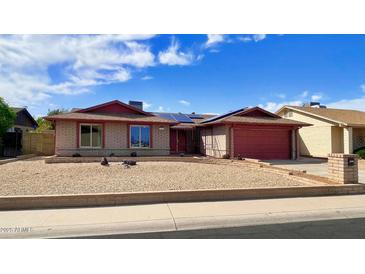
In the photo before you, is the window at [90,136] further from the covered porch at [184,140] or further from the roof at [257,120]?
the roof at [257,120]

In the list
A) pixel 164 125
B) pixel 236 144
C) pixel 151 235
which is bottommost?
pixel 151 235

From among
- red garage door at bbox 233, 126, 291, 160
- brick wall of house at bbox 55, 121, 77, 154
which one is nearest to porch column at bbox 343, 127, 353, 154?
red garage door at bbox 233, 126, 291, 160

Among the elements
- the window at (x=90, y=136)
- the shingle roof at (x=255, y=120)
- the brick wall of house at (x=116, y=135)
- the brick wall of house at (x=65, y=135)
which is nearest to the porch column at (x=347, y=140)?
the shingle roof at (x=255, y=120)

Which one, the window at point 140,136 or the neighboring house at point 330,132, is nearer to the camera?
the window at point 140,136

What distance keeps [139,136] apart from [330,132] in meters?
15.8

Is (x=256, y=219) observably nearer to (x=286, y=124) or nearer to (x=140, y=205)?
(x=140, y=205)

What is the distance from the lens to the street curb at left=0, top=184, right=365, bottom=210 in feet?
20.6

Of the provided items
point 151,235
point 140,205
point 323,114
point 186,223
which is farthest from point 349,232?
point 323,114

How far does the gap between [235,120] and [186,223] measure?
12748mm

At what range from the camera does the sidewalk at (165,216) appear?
496cm

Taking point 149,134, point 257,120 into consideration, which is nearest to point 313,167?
point 257,120

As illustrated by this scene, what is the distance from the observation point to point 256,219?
5582 millimetres

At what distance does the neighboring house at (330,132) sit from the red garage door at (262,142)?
4.79 meters

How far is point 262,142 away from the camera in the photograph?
1816 cm
